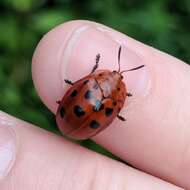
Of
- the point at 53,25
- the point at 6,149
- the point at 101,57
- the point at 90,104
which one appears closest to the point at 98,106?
the point at 90,104

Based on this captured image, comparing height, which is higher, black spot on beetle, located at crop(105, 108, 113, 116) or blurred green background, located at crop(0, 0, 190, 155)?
black spot on beetle, located at crop(105, 108, 113, 116)

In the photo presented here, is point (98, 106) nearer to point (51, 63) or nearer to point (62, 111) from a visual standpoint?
point (62, 111)

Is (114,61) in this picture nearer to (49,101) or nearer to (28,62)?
(49,101)

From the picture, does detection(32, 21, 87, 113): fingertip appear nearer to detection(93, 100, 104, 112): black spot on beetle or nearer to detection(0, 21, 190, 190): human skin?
detection(0, 21, 190, 190): human skin

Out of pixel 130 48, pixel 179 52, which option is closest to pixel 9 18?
pixel 179 52

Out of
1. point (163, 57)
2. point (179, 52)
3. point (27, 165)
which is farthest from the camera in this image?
point (179, 52)

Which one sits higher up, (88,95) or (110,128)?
(88,95)

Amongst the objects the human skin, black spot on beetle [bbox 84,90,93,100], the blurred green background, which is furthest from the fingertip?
the blurred green background

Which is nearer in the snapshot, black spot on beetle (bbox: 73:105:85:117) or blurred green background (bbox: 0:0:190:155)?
black spot on beetle (bbox: 73:105:85:117)
